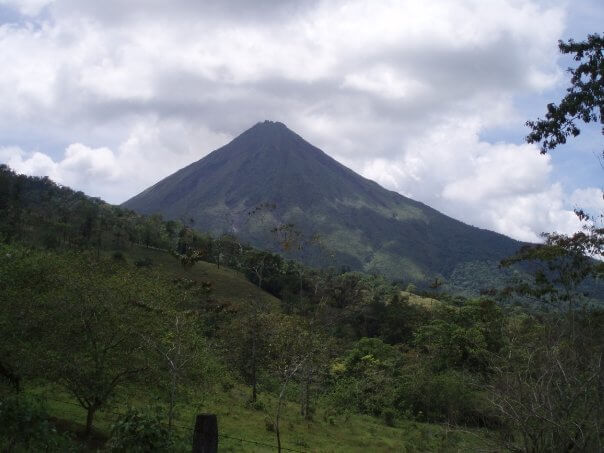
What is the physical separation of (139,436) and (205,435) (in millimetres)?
2875

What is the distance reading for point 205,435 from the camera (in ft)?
20.0

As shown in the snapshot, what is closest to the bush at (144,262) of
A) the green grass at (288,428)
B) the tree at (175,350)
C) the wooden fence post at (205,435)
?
the green grass at (288,428)

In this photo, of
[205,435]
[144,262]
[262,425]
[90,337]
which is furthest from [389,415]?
[144,262]

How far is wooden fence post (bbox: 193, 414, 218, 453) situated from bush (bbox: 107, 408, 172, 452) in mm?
2695

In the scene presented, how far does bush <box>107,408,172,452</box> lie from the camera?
839cm

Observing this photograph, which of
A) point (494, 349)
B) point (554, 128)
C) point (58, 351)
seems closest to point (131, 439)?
point (58, 351)

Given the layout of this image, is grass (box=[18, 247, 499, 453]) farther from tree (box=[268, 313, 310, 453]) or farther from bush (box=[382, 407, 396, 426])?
tree (box=[268, 313, 310, 453])

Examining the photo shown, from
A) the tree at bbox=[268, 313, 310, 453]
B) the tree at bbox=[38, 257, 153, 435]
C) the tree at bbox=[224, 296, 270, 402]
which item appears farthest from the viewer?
the tree at bbox=[224, 296, 270, 402]

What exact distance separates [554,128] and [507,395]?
6.94 m

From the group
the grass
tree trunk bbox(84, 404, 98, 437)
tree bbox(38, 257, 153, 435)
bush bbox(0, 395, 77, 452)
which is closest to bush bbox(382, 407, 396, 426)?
the grass

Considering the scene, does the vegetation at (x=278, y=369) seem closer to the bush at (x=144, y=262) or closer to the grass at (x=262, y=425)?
the grass at (x=262, y=425)

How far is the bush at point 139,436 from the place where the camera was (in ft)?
27.5

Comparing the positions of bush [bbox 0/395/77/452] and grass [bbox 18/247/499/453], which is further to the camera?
grass [bbox 18/247/499/453]

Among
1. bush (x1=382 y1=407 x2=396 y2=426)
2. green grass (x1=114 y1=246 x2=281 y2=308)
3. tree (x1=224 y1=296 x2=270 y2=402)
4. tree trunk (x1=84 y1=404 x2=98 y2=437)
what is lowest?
bush (x1=382 y1=407 x2=396 y2=426)
